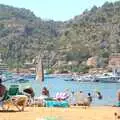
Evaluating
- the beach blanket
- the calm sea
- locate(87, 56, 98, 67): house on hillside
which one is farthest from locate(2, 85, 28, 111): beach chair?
locate(87, 56, 98, 67): house on hillside

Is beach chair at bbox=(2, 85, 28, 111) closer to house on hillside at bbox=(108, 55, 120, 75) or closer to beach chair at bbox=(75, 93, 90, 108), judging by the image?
beach chair at bbox=(75, 93, 90, 108)

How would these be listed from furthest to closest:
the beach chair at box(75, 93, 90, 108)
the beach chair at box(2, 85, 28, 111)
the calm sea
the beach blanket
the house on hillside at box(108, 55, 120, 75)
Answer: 1. the house on hillside at box(108, 55, 120, 75)
2. the calm sea
3. the beach chair at box(75, 93, 90, 108)
4. the beach blanket
5. the beach chair at box(2, 85, 28, 111)

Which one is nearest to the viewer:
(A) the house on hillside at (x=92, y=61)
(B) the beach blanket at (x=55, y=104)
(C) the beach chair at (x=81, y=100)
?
(B) the beach blanket at (x=55, y=104)

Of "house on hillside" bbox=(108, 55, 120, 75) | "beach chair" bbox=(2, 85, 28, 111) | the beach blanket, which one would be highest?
"house on hillside" bbox=(108, 55, 120, 75)

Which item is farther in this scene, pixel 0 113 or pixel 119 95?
pixel 119 95

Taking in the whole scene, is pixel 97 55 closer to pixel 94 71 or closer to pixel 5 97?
pixel 94 71

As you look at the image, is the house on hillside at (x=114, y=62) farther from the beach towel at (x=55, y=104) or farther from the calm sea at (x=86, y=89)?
the beach towel at (x=55, y=104)

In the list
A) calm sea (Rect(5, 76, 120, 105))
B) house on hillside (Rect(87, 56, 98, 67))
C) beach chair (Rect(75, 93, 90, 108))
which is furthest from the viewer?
house on hillside (Rect(87, 56, 98, 67))

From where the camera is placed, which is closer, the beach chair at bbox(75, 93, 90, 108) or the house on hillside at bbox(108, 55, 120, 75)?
the beach chair at bbox(75, 93, 90, 108)

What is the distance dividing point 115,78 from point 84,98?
131 meters

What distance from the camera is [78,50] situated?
7844 inches

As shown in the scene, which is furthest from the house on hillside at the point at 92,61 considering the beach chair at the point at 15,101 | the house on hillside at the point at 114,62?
the beach chair at the point at 15,101

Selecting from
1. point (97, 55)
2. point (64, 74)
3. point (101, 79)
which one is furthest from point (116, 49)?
point (101, 79)

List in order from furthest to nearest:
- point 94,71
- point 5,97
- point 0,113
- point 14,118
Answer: point 94,71 → point 5,97 → point 0,113 → point 14,118
